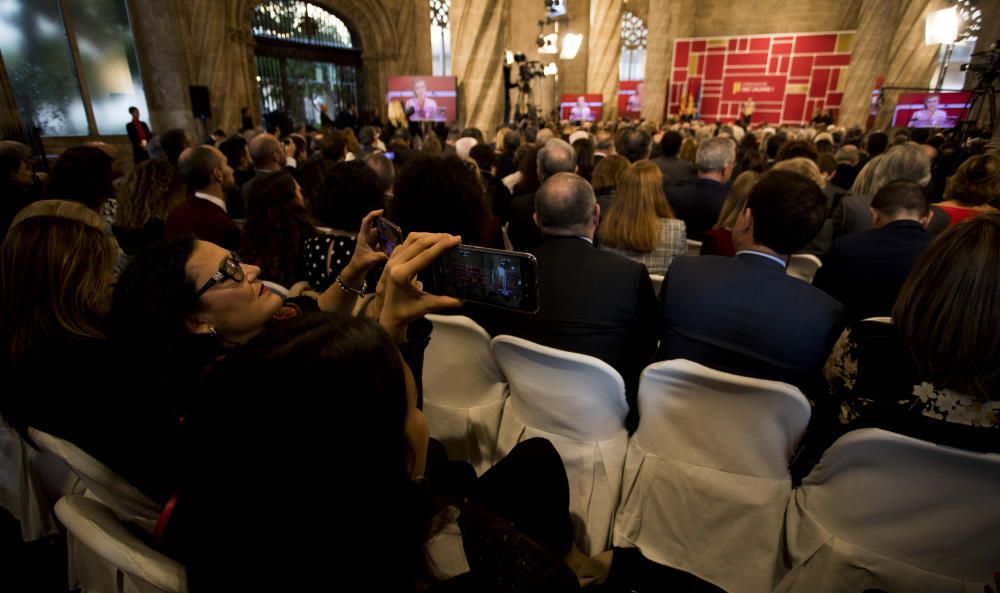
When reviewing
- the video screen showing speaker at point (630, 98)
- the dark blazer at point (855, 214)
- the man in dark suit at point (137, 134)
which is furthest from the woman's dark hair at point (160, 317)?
the video screen showing speaker at point (630, 98)

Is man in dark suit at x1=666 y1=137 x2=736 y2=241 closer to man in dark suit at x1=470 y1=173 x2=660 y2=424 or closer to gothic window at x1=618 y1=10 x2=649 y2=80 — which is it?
man in dark suit at x1=470 y1=173 x2=660 y2=424

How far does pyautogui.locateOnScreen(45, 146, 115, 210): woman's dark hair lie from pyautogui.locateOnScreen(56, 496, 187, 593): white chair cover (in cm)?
329

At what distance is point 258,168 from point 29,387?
3.36 meters

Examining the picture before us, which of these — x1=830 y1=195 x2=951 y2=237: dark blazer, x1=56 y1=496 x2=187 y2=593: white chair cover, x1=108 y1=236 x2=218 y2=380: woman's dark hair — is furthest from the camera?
x1=830 y1=195 x2=951 y2=237: dark blazer

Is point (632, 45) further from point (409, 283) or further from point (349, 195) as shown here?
point (409, 283)

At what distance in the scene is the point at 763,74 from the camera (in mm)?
20672

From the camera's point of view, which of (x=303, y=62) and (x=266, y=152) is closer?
(x=266, y=152)

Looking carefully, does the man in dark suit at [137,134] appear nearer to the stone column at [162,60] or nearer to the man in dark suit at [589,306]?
the stone column at [162,60]

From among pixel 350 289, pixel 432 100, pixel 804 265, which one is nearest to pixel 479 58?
pixel 432 100

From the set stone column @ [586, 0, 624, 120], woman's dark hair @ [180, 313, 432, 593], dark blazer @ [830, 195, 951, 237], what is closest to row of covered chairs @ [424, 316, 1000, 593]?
woman's dark hair @ [180, 313, 432, 593]

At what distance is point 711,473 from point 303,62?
51.6 ft

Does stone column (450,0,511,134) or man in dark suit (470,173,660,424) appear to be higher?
stone column (450,0,511,134)

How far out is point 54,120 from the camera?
8617 mm

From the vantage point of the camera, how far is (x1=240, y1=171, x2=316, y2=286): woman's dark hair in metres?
2.67
